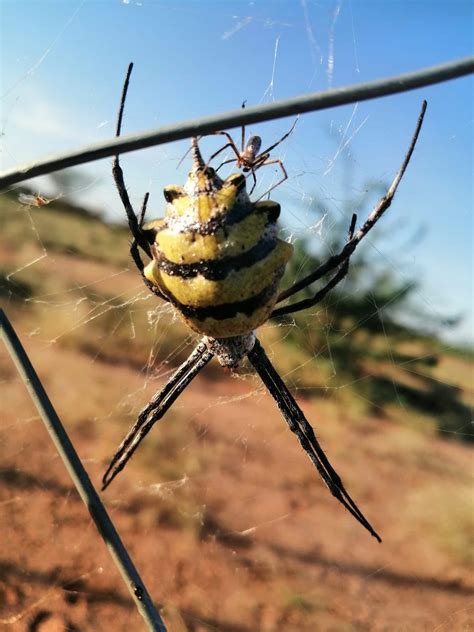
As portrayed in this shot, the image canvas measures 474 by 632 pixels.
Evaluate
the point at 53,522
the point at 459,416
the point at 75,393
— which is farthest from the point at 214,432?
the point at 459,416

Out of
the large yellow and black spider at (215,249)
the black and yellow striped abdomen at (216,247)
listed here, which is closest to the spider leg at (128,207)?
the large yellow and black spider at (215,249)

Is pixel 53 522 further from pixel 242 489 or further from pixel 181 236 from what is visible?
pixel 181 236

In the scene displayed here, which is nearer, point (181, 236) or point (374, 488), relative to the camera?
point (181, 236)

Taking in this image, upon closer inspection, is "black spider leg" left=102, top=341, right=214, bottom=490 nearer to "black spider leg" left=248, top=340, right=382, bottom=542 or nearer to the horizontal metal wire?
"black spider leg" left=248, top=340, right=382, bottom=542

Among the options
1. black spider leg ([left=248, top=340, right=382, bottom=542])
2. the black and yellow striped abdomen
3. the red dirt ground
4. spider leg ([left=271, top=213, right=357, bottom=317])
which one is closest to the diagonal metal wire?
the black and yellow striped abdomen

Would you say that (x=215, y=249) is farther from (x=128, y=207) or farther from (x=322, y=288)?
(x=322, y=288)

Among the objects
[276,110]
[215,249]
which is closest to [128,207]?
[215,249]

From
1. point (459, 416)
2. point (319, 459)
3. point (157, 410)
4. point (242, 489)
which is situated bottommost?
point (459, 416)
